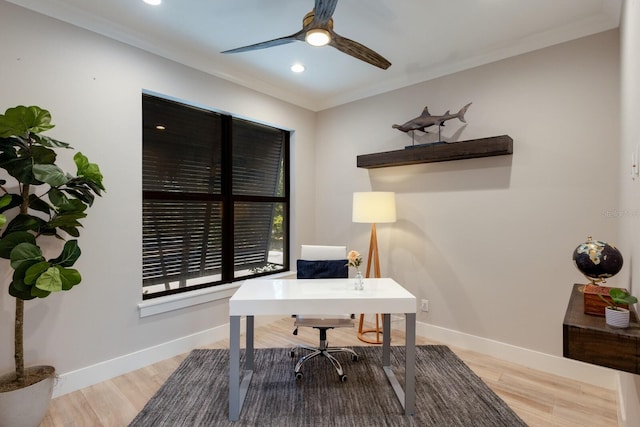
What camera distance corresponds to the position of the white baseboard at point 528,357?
2.46 metres

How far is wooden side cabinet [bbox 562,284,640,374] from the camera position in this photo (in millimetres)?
1074

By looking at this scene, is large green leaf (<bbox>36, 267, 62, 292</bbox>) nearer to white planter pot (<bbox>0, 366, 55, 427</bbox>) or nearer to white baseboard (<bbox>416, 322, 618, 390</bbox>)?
white planter pot (<bbox>0, 366, 55, 427</bbox>)

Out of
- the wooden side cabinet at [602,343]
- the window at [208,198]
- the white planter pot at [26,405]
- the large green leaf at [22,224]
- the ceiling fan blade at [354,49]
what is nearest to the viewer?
the wooden side cabinet at [602,343]

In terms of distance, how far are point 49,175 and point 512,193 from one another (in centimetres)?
348

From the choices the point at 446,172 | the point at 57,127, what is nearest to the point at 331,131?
the point at 446,172

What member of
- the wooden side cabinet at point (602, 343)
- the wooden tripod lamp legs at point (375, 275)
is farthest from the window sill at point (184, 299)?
the wooden side cabinet at point (602, 343)

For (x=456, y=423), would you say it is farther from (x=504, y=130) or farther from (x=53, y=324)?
(x=53, y=324)

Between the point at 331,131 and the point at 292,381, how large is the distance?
3046mm

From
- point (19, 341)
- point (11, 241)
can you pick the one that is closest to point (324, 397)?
point (19, 341)

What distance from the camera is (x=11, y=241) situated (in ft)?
6.04

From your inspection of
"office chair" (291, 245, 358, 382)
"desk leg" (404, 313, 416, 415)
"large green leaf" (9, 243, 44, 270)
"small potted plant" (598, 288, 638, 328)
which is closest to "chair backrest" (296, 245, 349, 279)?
"office chair" (291, 245, 358, 382)

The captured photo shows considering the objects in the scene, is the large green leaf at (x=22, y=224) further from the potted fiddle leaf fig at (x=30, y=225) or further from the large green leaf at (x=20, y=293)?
the large green leaf at (x=20, y=293)

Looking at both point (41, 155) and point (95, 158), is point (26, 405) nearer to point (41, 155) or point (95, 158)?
point (41, 155)

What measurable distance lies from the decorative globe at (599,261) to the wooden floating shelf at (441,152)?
5.05ft
